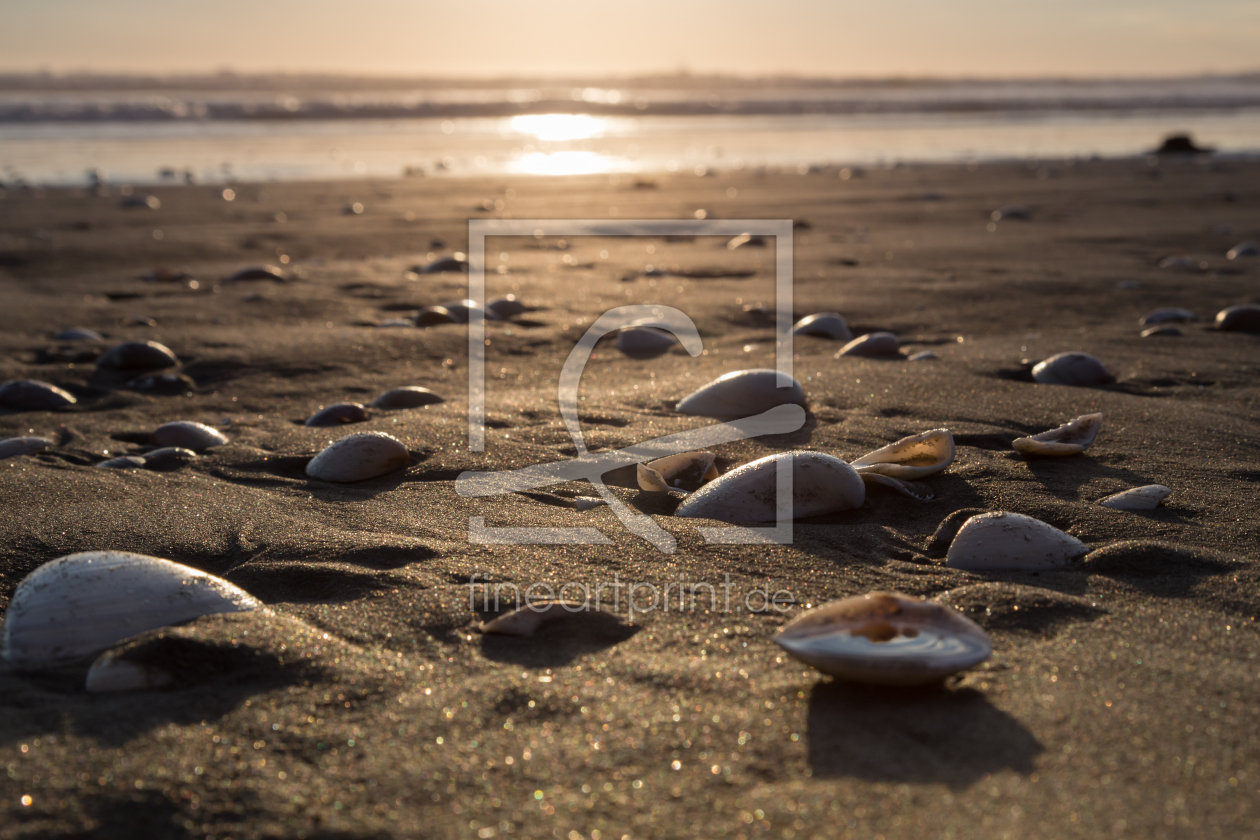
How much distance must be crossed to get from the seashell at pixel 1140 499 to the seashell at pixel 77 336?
3822 mm

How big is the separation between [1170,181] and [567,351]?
8911 mm

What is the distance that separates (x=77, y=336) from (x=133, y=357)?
0.61 meters

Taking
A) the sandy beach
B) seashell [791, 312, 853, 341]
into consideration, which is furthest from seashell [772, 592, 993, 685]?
seashell [791, 312, 853, 341]

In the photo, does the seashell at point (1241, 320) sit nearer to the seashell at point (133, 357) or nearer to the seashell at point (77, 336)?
the seashell at point (133, 357)

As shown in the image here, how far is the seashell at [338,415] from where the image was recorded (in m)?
3.06

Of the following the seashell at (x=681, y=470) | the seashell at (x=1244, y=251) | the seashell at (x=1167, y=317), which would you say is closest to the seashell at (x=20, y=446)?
the seashell at (x=681, y=470)

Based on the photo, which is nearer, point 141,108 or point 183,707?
point 183,707

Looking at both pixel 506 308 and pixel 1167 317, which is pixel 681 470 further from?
pixel 1167 317

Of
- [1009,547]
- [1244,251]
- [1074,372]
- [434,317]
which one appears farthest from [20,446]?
[1244,251]

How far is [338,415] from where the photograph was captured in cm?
307

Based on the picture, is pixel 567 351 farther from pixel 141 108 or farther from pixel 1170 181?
pixel 141 108

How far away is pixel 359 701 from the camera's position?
4.71 ft

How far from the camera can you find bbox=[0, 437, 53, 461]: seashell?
2652 millimetres

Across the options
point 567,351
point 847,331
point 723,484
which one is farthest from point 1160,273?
point 723,484
